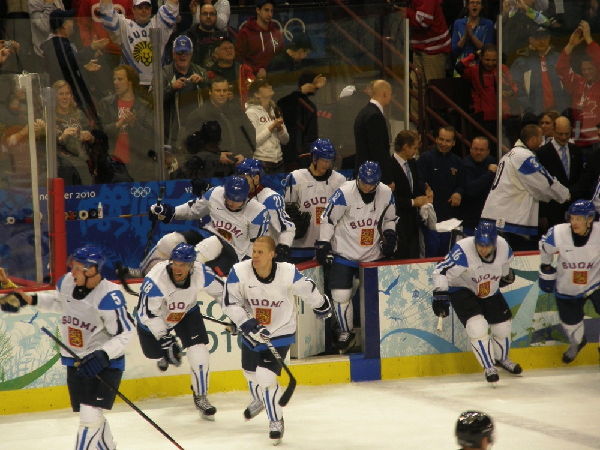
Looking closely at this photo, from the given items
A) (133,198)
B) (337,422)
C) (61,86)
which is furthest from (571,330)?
(61,86)

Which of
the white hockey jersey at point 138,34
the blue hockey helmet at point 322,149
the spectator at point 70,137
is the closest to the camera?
the spectator at point 70,137

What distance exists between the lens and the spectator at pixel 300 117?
10234 mm

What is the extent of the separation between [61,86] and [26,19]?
564 mm

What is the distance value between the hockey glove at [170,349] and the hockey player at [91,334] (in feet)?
3.68

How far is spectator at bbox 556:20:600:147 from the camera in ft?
35.8

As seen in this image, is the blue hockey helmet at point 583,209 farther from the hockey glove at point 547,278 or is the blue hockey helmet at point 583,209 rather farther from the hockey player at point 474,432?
the hockey player at point 474,432

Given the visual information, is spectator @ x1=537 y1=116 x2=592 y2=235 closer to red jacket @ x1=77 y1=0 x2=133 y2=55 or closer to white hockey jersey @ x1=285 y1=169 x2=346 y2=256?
white hockey jersey @ x1=285 y1=169 x2=346 y2=256

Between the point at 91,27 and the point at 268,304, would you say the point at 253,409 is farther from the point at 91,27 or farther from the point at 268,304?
the point at 91,27

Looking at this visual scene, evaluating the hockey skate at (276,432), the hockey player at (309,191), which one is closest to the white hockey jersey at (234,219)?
the hockey player at (309,191)

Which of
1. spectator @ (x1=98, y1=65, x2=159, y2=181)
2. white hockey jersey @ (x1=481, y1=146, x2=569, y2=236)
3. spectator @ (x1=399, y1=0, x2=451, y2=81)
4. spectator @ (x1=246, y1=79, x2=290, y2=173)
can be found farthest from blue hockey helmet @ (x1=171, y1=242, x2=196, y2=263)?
spectator @ (x1=399, y1=0, x2=451, y2=81)

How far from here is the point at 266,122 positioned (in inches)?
400

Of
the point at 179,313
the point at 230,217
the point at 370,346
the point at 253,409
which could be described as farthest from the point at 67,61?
the point at 370,346

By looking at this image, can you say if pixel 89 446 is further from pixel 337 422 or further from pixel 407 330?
pixel 407 330

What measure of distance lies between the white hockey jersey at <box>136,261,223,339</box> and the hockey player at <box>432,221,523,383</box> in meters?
1.80
